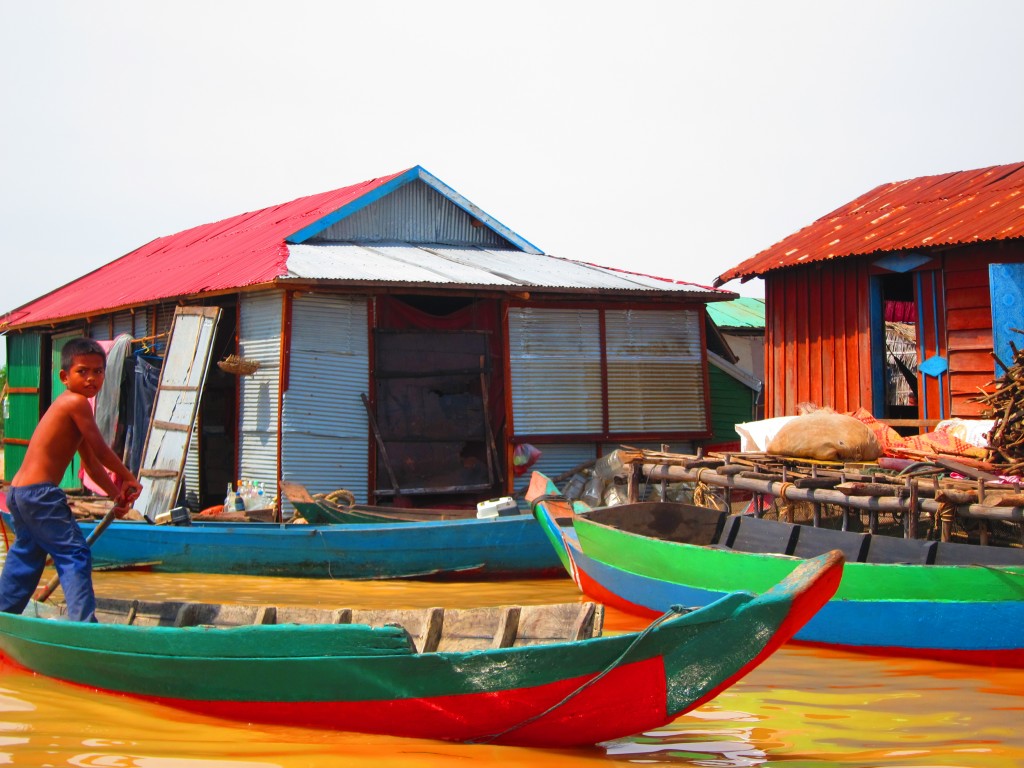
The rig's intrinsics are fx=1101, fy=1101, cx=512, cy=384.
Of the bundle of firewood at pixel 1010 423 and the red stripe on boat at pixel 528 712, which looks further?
the bundle of firewood at pixel 1010 423

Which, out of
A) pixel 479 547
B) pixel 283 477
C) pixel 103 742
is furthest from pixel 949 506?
pixel 283 477

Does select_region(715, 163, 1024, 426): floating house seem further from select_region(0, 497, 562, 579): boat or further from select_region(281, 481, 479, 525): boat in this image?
select_region(281, 481, 479, 525): boat

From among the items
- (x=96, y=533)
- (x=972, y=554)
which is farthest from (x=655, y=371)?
(x=96, y=533)

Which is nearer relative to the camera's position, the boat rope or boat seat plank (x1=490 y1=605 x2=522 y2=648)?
the boat rope

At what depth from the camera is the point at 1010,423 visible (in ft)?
28.7

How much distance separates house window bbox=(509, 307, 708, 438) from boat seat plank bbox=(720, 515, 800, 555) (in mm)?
4316

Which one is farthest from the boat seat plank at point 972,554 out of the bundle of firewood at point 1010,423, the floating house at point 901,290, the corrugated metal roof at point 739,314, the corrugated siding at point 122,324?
the corrugated metal roof at point 739,314

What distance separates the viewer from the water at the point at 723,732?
4.95 metres

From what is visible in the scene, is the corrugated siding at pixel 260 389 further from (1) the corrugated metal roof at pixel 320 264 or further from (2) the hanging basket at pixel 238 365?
(1) the corrugated metal roof at pixel 320 264

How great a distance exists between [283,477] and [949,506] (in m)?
7.28

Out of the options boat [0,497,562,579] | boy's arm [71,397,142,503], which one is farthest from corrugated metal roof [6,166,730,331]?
boy's arm [71,397,142,503]

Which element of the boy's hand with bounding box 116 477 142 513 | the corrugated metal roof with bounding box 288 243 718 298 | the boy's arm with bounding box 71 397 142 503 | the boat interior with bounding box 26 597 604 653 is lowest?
the boat interior with bounding box 26 597 604 653

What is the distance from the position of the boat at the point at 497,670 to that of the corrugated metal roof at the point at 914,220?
25.7ft

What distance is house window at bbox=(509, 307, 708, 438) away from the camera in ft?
45.2
